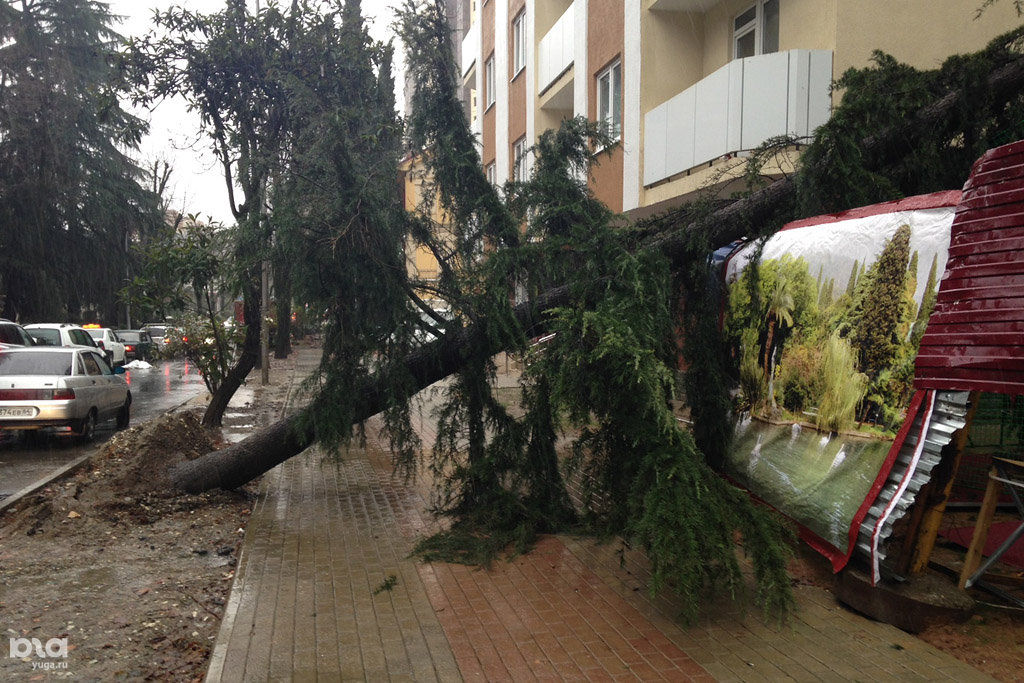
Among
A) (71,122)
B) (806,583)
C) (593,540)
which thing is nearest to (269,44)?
(593,540)

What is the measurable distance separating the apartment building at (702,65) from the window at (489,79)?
240 inches

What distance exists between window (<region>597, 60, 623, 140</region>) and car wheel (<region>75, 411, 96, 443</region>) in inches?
392

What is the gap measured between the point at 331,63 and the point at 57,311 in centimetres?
2474

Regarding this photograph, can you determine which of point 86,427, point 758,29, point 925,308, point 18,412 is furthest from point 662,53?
point 18,412

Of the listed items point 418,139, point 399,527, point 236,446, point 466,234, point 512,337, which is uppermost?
point 418,139

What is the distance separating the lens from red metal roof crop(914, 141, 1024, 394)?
13.8ft

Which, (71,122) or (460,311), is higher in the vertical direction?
(71,122)

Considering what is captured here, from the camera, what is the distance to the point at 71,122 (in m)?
29.3

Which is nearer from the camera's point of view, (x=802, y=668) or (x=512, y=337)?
(x=802, y=668)

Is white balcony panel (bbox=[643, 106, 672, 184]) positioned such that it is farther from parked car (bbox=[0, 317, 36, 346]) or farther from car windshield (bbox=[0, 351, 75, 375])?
parked car (bbox=[0, 317, 36, 346])

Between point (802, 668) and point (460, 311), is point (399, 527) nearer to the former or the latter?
point (460, 311)

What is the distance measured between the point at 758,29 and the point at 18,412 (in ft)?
39.8

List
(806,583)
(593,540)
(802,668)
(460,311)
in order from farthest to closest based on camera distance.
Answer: (460,311), (593,540), (806,583), (802,668)

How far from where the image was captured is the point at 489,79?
26969mm
